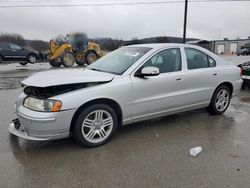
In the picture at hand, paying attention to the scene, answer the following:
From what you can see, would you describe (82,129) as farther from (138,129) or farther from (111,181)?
(138,129)

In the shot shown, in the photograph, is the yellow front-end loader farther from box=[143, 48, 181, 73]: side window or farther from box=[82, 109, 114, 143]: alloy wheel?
box=[82, 109, 114, 143]: alloy wheel

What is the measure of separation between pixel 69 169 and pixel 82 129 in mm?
649

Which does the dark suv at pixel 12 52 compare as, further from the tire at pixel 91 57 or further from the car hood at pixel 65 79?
the car hood at pixel 65 79

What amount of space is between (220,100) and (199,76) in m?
1.00

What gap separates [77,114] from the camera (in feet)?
11.3

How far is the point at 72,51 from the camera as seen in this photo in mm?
17438

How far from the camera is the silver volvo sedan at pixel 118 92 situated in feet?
10.8

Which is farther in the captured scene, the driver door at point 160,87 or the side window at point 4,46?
the side window at point 4,46

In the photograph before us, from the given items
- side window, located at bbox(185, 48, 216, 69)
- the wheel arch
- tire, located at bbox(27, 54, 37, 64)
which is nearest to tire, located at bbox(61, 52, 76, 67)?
tire, located at bbox(27, 54, 37, 64)

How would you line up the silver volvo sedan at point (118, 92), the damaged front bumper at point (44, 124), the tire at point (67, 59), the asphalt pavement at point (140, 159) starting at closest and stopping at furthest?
the asphalt pavement at point (140, 159)
the damaged front bumper at point (44, 124)
the silver volvo sedan at point (118, 92)
the tire at point (67, 59)

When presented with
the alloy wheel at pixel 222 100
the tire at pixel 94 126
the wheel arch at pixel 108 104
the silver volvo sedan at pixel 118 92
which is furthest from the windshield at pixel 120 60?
the alloy wheel at pixel 222 100

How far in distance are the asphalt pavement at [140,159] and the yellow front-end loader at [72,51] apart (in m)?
12.6

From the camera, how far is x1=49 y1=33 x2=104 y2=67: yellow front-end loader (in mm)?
16609

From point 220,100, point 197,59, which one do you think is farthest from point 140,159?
point 220,100
